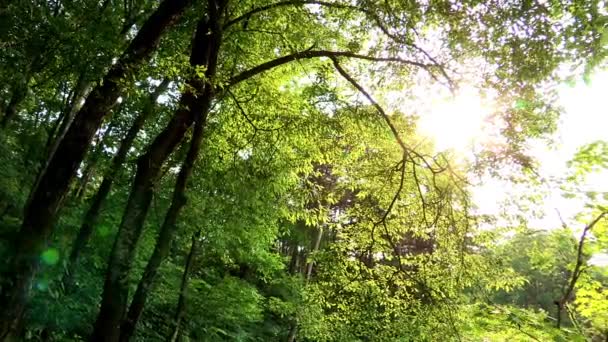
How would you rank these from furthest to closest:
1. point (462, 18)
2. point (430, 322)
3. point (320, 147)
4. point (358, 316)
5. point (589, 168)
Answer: point (320, 147) → point (358, 316) → point (430, 322) → point (462, 18) → point (589, 168)

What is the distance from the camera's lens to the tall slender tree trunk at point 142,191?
5.06 meters

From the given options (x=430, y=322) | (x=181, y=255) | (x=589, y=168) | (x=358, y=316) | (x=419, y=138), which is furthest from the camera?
(x=181, y=255)

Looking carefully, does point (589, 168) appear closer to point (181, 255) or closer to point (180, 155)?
point (180, 155)

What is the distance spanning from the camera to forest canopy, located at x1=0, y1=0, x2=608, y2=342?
434cm

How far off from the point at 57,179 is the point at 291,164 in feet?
15.9

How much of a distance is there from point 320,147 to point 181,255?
7.18m

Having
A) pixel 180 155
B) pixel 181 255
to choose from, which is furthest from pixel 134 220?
pixel 181 255

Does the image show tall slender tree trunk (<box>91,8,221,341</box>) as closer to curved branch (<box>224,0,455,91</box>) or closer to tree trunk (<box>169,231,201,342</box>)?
curved branch (<box>224,0,455,91</box>)

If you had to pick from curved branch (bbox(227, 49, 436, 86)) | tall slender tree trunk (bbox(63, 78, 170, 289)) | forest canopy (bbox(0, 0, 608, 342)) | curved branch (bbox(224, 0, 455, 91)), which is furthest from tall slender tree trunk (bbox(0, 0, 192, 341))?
tall slender tree trunk (bbox(63, 78, 170, 289))

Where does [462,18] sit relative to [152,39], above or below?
above

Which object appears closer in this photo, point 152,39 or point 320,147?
point 152,39

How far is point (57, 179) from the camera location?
4.37m

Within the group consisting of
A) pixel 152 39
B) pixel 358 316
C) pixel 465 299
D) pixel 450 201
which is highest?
pixel 152 39

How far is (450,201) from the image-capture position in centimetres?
616
